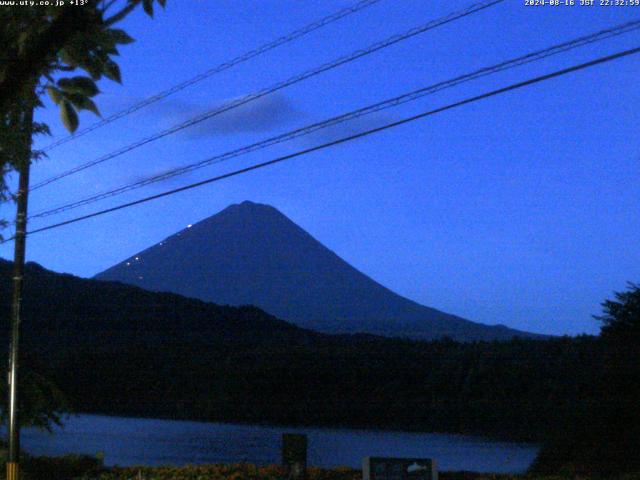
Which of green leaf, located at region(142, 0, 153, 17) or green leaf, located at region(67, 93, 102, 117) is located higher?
green leaf, located at region(142, 0, 153, 17)

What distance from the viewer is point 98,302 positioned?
56.8 meters

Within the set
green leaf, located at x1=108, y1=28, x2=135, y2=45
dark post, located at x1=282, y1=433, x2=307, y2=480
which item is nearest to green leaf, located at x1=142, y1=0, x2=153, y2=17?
green leaf, located at x1=108, y1=28, x2=135, y2=45

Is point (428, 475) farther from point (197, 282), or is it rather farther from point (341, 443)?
point (197, 282)

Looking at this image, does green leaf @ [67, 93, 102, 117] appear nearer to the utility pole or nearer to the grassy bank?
the utility pole

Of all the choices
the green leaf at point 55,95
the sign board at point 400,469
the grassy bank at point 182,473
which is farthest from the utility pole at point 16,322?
the green leaf at point 55,95

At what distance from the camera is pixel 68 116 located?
20.4 ft

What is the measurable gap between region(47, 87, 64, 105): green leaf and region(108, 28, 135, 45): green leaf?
20.0 inches

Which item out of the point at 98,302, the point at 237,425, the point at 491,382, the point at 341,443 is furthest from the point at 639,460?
the point at 98,302

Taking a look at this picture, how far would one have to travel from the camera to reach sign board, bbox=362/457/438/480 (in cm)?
1246

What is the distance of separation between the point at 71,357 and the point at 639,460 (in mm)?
31695

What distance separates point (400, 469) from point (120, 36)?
806 cm

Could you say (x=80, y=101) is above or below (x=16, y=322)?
above

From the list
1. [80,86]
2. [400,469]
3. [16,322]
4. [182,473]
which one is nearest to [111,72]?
[80,86]

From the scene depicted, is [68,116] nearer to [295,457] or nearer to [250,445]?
[295,457]
